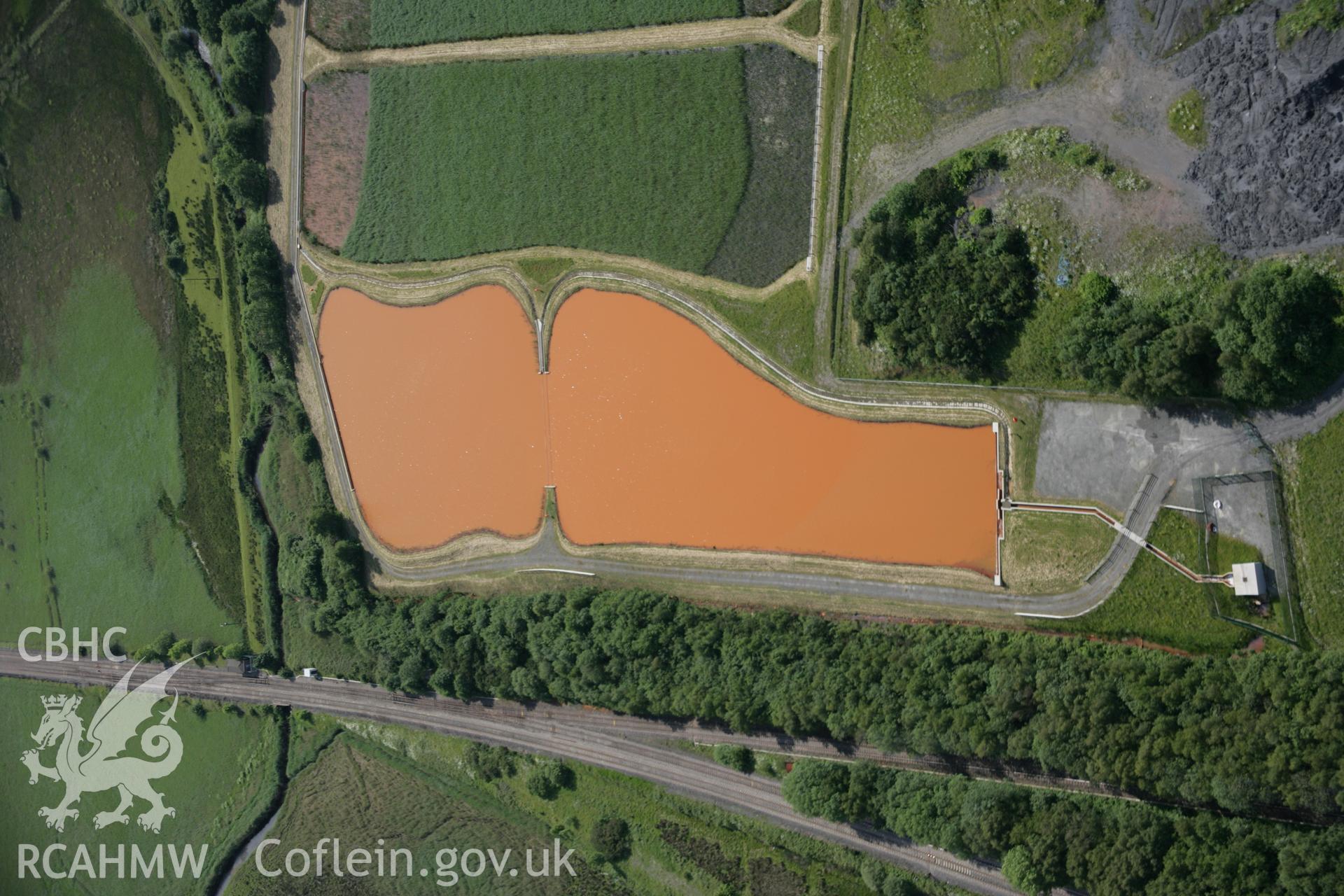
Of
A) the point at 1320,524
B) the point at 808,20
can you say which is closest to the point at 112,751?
the point at 808,20

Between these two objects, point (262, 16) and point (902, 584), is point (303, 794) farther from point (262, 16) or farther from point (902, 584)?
point (262, 16)

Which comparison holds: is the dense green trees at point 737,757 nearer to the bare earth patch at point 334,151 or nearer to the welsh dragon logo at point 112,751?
the bare earth patch at point 334,151

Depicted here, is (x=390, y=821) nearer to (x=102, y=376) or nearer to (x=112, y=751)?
(x=112, y=751)

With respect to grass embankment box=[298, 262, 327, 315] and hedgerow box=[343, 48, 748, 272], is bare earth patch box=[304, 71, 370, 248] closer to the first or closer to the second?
hedgerow box=[343, 48, 748, 272]

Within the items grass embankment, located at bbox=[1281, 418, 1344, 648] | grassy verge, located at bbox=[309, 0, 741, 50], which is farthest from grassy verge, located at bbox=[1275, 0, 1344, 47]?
grassy verge, located at bbox=[309, 0, 741, 50]

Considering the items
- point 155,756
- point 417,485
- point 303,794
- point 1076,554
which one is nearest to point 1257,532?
point 1076,554

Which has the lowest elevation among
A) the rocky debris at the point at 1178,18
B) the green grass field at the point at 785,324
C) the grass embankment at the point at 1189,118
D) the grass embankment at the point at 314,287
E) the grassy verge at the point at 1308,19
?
the green grass field at the point at 785,324

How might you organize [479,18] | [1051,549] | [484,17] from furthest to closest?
[479,18]
[484,17]
[1051,549]

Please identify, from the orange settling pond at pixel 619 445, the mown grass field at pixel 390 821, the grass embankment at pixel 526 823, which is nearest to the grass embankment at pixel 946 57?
the orange settling pond at pixel 619 445
